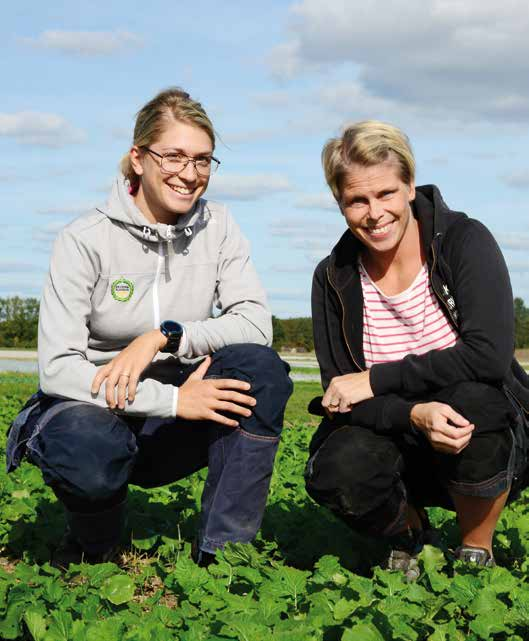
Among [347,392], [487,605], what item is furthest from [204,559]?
[487,605]

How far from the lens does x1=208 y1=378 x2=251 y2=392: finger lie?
3.39 m

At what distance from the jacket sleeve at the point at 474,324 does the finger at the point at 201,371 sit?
741mm

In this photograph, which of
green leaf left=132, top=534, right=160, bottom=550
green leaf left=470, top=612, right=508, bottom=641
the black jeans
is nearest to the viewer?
green leaf left=470, top=612, right=508, bottom=641

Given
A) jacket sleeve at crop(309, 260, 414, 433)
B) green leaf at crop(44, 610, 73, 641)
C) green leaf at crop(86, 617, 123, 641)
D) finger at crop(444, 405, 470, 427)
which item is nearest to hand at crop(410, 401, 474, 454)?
finger at crop(444, 405, 470, 427)

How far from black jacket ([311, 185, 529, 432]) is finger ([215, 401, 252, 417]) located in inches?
17.4

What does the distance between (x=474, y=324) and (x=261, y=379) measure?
798 millimetres

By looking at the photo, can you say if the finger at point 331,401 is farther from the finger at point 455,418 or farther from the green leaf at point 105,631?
the green leaf at point 105,631

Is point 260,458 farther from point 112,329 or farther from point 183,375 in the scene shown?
point 112,329

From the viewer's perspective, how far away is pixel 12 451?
3.57 metres

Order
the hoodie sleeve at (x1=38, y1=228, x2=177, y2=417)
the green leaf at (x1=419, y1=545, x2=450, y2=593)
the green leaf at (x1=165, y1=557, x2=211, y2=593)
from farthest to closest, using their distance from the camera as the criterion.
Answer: the hoodie sleeve at (x1=38, y1=228, x2=177, y2=417) < the green leaf at (x1=165, y1=557, x2=211, y2=593) < the green leaf at (x1=419, y1=545, x2=450, y2=593)

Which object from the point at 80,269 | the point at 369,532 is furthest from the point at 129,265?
the point at 369,532

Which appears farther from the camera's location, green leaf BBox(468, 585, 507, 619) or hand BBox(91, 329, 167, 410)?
hand BBox(91, 329, 167, 410)

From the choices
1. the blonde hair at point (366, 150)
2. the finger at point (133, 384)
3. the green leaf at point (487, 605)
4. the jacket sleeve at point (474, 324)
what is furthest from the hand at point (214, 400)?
the green leaf at point (487, 605)

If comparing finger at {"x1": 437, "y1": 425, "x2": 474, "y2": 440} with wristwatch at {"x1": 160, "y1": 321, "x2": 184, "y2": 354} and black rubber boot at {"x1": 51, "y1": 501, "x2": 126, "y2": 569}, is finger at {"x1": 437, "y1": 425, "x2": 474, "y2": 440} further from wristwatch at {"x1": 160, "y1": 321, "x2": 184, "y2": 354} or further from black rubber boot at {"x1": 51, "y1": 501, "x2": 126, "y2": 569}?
black rubber boot at {"x1": 51, "y1": 501, "x2": 126, "y2": 569}
